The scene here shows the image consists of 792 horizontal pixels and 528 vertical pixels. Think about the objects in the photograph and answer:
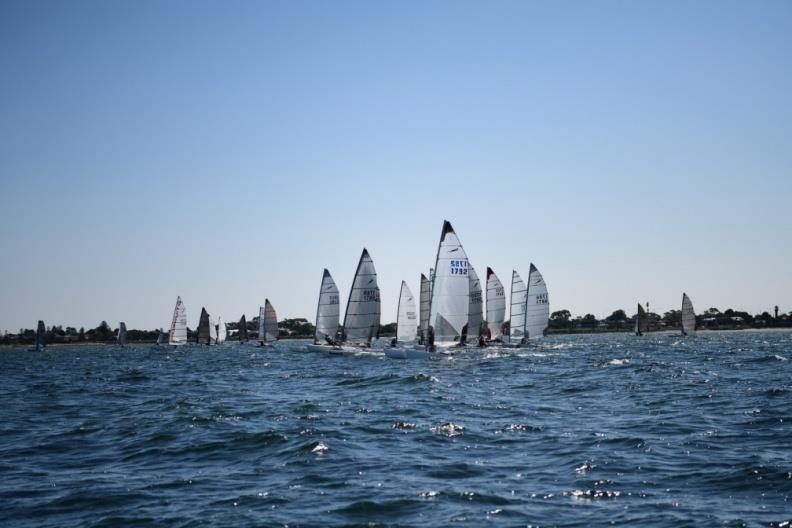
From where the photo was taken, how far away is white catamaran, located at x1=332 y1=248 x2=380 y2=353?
67.0 m

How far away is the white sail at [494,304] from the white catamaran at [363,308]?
1278 cm

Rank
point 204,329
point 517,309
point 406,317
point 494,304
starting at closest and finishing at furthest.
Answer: point 406,317 → point 494,304 → point 517,309 → point 204,329

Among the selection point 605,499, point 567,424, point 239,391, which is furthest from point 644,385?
point 605,499

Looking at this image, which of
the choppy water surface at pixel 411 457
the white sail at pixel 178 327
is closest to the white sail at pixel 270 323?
the white sail at pixel 178 327

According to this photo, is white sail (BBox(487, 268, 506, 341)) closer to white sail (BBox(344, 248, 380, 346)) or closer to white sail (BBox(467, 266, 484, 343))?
white sail (BBox(467, 266, 484, 343))

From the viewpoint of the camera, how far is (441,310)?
55.4 meters

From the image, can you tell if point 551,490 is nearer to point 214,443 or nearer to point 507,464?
point 507,464

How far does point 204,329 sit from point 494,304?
3035 inches

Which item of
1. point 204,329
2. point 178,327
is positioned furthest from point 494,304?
point 204,329

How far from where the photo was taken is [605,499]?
1223 cm

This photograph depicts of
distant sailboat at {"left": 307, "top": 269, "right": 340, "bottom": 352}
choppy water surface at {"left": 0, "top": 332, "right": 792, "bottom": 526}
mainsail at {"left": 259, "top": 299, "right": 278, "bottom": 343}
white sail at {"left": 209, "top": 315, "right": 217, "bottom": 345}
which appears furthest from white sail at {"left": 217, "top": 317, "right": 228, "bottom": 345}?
choppy water surface at {"left": 0, "top": 332, "right": 792, "bottom": 526}

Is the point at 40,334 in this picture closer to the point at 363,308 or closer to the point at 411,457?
the point at 363,308

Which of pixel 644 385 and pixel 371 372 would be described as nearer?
pixel 644 385

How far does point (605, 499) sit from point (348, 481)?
4.81m
